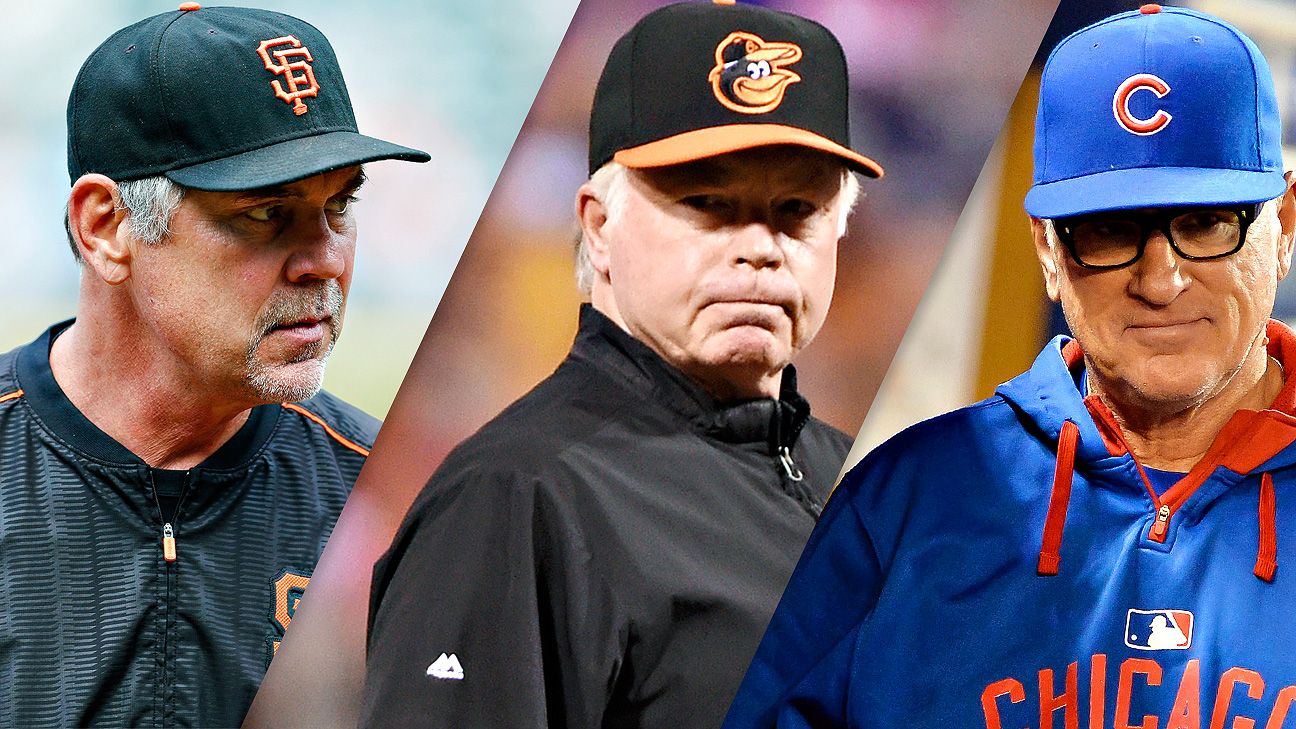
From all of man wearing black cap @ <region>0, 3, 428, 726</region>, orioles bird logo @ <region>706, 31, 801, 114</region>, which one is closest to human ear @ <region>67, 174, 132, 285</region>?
man wearing black cap @ <region>0, 3, 428, 726</region>

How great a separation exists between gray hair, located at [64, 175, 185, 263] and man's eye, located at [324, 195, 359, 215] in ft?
0.57

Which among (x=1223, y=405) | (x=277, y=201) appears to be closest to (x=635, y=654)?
(x=1223, y=405)

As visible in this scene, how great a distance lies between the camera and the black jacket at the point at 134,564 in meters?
1.93

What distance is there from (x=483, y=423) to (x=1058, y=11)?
718mm

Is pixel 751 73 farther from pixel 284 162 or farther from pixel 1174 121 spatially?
pixel 284 162

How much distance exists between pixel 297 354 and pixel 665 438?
0.58 metres

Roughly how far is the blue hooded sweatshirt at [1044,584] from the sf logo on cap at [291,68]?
0.82 meters

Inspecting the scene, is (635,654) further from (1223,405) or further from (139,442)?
(139,442)

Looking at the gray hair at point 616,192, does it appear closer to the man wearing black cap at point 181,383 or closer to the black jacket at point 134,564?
the man wearing black cap at point 181,383

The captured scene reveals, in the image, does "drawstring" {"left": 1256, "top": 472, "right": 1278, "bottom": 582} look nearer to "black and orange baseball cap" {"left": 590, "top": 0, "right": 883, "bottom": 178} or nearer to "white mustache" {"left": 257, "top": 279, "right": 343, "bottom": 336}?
"black and orange baseball cap" {"left": 590, "top": 0, "right": 883, "bottom": 178}

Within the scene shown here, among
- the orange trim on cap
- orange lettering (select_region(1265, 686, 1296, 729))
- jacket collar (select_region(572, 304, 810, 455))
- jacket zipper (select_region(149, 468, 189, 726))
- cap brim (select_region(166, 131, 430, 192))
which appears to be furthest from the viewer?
the orange trim on cap

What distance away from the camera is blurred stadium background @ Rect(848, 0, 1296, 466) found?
1.56 metres

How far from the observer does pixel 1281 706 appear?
1.35m

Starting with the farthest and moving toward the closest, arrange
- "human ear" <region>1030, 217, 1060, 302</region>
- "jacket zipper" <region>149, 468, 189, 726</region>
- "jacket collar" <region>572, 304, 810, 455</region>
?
1. "jacket zipper" <region>149, 468, 189, 726</region>
2. "jacket collar" <region>572, 304, 810, 455</region>
3. "human ear" <region>1030, 217, 1060, 302</region>
